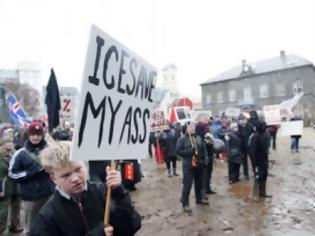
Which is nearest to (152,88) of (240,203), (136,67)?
(136,67)

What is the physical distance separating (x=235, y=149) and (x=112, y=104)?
314 inches

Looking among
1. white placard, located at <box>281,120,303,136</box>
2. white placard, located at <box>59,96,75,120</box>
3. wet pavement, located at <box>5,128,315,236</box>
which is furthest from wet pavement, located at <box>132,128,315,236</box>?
white placard, located at <box>281,120,303,136</box>

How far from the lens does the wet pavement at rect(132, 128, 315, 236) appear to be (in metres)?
6.12

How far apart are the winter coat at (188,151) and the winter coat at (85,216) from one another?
467 centimetres

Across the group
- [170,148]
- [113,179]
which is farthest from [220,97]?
[113,179]

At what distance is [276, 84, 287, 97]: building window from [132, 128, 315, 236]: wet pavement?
47.4 metres

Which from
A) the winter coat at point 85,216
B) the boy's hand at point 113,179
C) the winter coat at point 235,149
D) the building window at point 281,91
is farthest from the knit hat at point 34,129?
the building window at point 281,91

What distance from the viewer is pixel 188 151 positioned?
7.09m

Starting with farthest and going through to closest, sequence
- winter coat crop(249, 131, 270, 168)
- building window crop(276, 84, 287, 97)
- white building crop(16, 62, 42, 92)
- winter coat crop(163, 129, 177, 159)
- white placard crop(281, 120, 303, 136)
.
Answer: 1. white building crop(16, 62, 42, 92)
2. building window crop(276, 84, 287, 97)
3. white placard crop(281, 120, 303, 136)
4. winter coat crop(163, 129, 177, 159)
5. winter coat crop(249, 131, 270, 168)

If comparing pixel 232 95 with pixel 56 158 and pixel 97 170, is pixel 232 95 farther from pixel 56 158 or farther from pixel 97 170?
pixel 56 158

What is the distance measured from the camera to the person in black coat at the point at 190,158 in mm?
7102

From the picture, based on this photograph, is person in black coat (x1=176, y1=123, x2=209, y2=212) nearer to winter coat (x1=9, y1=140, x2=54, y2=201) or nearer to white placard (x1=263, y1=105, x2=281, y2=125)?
winter coat (x1=9, y1=140, x2=54, y2=201)

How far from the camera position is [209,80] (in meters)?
67.7

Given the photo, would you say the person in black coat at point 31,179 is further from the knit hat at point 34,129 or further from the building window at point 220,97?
the building window at point 220,97
